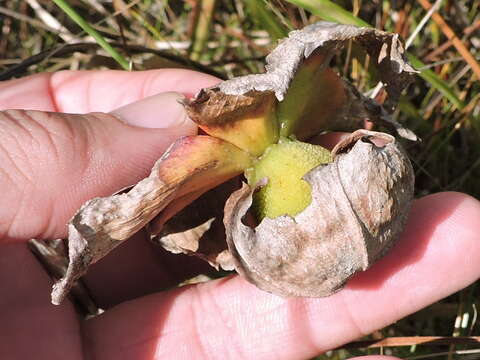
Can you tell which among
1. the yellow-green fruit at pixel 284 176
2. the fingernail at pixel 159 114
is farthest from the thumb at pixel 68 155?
the yellow-green fruit at pixel 284 176

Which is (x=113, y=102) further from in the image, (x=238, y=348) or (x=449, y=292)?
(x=449, y=292)

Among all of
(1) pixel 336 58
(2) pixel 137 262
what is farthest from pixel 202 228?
(1) pixel 336 58

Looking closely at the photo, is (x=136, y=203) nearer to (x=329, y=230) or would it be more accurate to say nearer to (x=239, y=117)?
(x=239, y=117)

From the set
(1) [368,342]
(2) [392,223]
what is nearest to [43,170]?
(2) [392,223]

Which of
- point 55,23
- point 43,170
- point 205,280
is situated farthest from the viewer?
point 55,23

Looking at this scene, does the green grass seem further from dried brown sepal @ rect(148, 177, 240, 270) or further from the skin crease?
dried brown sepal @ rect(148, 177, 240, 270)

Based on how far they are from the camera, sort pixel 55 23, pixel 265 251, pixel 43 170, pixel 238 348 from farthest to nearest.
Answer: pixel 55 23, pixel 238 348, pixel 43 170, pixel 265 251

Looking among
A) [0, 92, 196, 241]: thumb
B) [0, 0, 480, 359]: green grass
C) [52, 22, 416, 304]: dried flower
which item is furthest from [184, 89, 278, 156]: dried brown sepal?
[0, 0, 480, 359]: green grass

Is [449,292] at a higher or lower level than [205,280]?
higher
